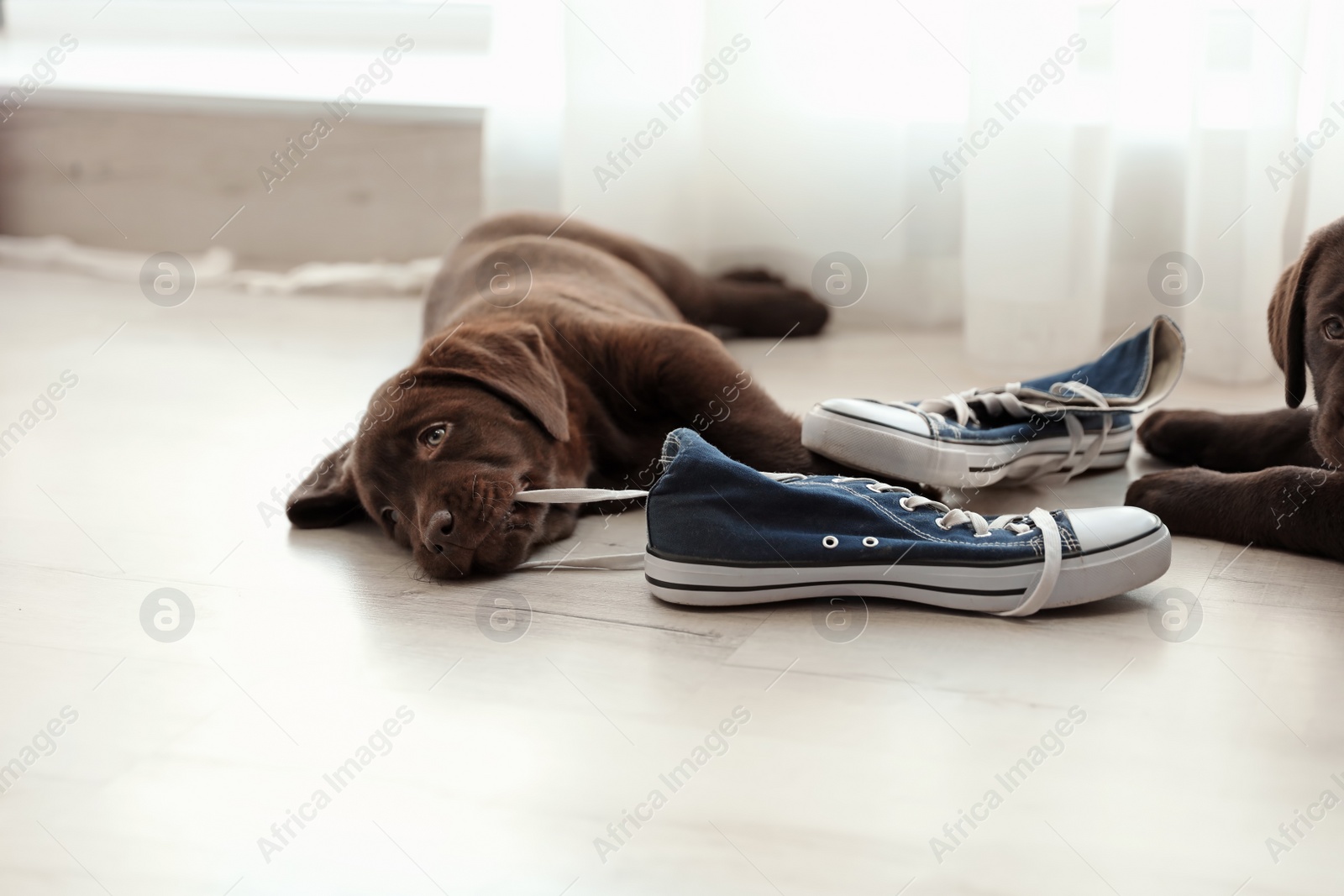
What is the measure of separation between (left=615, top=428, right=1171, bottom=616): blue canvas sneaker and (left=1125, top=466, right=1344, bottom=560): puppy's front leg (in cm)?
32

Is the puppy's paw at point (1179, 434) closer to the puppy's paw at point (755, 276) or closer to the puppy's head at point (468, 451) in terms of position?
the puppy's head at point (468, 451)

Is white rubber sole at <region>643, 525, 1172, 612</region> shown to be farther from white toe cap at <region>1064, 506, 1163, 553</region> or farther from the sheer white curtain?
the sheer white curtain

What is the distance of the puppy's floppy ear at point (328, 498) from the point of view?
230cm

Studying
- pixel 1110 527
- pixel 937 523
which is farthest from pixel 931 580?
pixel 1110 527

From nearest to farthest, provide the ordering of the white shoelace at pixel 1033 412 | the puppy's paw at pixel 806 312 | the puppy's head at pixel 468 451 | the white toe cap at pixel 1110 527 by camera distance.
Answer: the white toe cap at pixel 1110 527 → the puppy's head at pixel 468 451 → the white shoelace at pixel 1033 412 → the puppy's paw at pixel 806 312

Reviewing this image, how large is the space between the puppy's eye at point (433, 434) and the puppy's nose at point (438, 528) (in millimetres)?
149

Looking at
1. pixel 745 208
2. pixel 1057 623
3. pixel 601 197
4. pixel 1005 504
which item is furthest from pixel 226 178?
pixel 1057 623

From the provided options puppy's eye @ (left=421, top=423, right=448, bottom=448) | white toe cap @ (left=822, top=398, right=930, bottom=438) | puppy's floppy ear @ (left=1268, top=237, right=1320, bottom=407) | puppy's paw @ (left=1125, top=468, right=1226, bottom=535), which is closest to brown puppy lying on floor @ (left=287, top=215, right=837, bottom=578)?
puppy's eye @ (left=421, top=423, right=448, bottom=448)

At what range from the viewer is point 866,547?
1817 millimetres

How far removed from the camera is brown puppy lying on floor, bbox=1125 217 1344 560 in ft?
6.38

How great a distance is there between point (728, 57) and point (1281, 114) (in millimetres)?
1414

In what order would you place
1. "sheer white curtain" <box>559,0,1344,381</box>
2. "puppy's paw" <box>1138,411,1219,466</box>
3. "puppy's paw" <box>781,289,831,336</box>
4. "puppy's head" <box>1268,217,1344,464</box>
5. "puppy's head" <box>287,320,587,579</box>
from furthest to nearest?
"puppy's paw" <box>781,289,831,336</box>, "sheer white curtain" <box>559,0,1344,381</box>, "puppy's paw" <box>1138,411,1219,466</box>, "puppy's head" <box>287,320,587,579</box>, "puppy's head" <box>1268,217,1344,464</box>

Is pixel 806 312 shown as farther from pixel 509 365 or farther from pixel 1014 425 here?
pixel 509 365

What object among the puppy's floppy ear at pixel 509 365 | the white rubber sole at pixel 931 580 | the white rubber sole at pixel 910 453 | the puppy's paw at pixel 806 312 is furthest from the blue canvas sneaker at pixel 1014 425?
the puppy's paw at pixel 806 312
